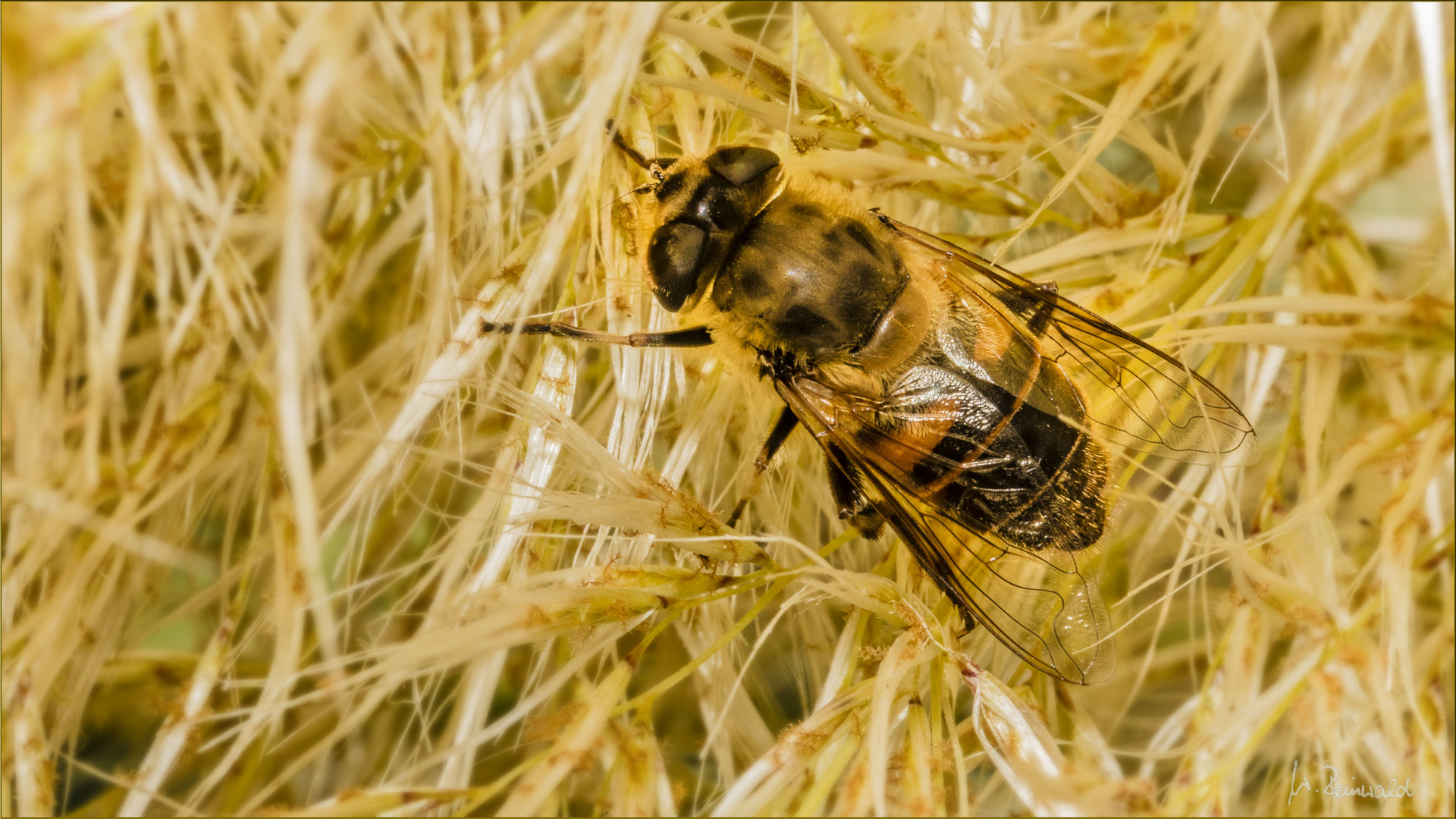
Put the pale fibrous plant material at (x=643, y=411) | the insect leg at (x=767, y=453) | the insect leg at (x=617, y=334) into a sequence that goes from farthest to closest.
→ the insect leg at (x=767, y=453)
the insect leg at (x=617, y=334)
the pale fibrous plant material at (x=643, y=411)

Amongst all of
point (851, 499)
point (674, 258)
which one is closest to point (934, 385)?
point (851, 499)

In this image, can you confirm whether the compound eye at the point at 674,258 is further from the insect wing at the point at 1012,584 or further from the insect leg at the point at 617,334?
the insect wing at the point at 1012,584

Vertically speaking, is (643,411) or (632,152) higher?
(632,152)

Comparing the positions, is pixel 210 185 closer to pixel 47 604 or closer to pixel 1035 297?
pixel 47 604

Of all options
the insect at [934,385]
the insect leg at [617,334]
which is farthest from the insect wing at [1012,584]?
the insect leg at [617,334]

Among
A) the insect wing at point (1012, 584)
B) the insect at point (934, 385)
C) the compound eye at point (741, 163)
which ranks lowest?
the insect wing at point (1012, 584)

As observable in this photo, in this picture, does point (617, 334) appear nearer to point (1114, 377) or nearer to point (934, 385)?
point (934, 385)

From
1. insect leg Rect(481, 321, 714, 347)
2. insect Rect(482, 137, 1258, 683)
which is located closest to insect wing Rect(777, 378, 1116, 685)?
insect Rect(482, 137, 1258, 683)
